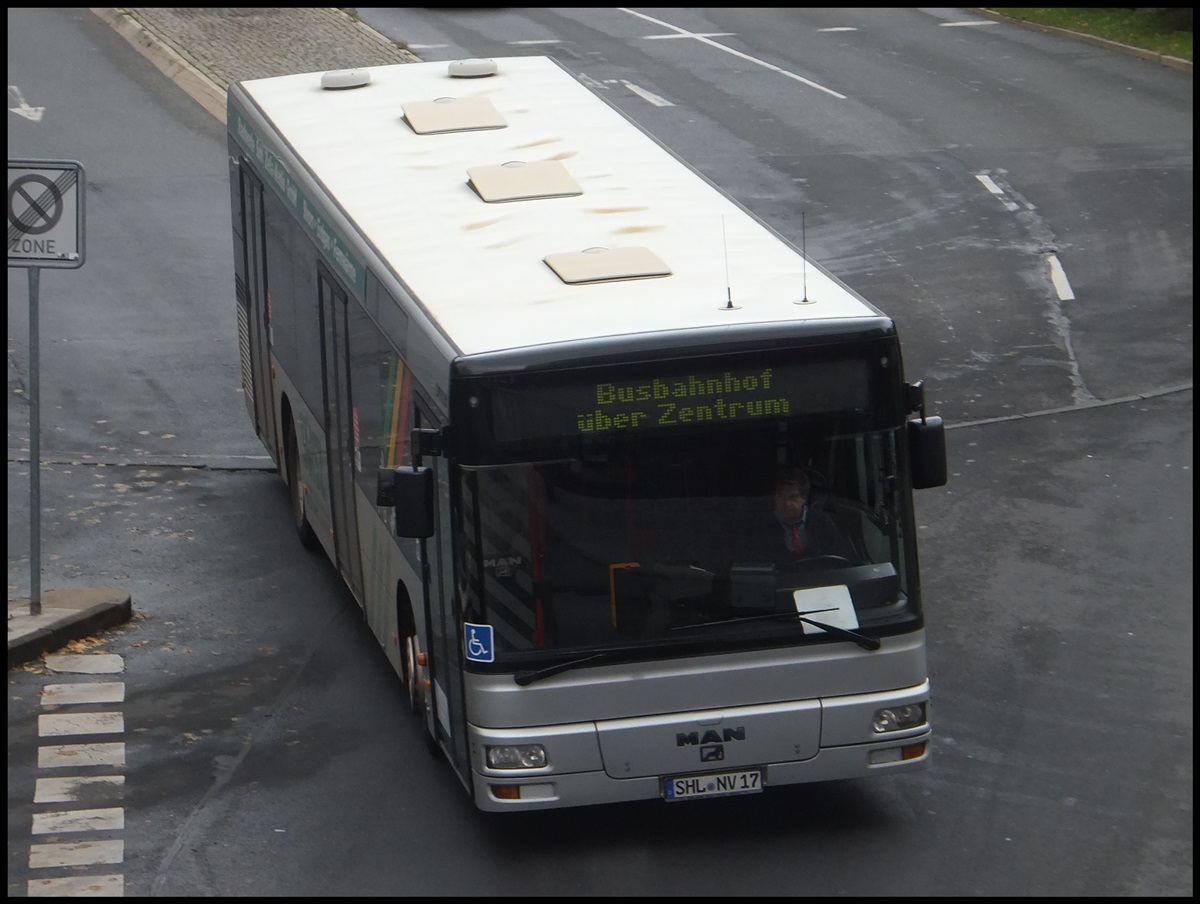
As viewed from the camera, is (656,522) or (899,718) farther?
(899,718)

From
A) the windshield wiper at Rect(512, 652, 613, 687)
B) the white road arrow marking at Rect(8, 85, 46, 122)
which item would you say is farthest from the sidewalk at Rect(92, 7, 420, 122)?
the windshield wiper at Rect(512, 652, 613, 687)

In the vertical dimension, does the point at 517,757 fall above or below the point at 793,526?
below

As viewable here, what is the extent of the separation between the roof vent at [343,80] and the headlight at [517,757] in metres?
7.23

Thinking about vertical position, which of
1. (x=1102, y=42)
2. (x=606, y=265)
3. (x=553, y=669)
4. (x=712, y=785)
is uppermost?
(x=606, y=265)

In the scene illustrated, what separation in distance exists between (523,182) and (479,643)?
3.59 m

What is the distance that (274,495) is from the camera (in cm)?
1608

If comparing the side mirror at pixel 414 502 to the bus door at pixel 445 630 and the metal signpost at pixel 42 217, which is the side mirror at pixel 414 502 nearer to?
the bus door at pixel 445 630

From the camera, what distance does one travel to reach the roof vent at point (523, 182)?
Answer: 455 inches

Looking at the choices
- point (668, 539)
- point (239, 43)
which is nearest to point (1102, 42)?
point (239, 43)

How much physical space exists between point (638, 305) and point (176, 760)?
388cm

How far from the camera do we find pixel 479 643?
912 centimetres

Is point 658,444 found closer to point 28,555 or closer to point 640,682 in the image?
point 640,682

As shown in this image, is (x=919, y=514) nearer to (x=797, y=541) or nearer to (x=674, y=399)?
(x=797, y=541)

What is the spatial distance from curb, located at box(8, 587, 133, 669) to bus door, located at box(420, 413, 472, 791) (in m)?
3.58
